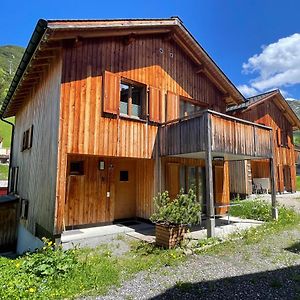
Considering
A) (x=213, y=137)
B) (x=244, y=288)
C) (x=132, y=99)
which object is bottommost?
(x=244, y=288)

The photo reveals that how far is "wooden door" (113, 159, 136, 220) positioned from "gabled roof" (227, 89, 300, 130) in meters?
10.7

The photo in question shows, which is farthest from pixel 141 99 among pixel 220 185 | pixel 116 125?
pixel 220 185

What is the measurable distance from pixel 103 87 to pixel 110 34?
1.90 meters

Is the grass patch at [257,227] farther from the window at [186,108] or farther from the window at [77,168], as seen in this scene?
the window at [186,108]

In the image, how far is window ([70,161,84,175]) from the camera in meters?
9.65

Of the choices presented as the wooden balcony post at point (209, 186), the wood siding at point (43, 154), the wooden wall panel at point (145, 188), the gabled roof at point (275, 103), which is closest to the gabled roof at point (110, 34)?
the wood siding at point (43, 154)

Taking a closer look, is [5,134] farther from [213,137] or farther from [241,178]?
[213,137]

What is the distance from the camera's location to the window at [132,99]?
998cm

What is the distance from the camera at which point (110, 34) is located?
915cm

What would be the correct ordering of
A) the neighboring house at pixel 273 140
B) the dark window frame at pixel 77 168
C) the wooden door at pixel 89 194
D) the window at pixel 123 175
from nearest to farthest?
1. the wooden door at pixel 89 194
2. the dark window frame at pixel 77 168
3. the window at pixel 123 175
4. the neighboring house at pixel 273 140

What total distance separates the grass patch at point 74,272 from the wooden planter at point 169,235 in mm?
322

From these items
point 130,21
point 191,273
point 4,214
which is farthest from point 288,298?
point 4,214

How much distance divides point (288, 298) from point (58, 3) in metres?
10.6

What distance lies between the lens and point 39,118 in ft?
35.0
